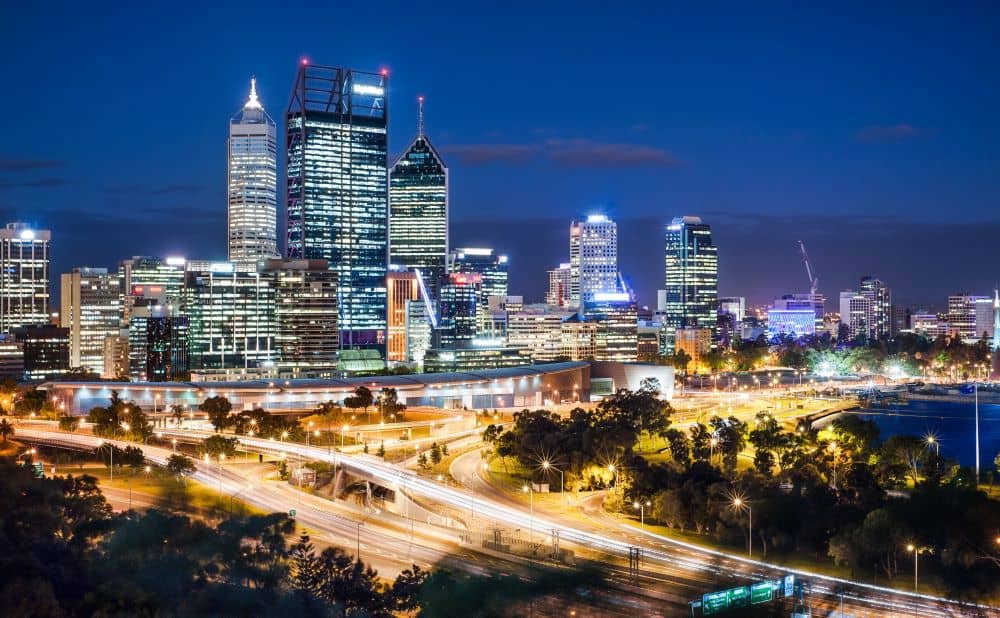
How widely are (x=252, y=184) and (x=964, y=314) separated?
11191 cm

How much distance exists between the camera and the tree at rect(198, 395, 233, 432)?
43316 millimetres

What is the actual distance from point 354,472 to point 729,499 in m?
11.6

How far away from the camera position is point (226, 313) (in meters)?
84.5

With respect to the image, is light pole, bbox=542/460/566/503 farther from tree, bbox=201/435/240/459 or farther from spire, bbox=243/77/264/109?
spire, bbox=243/77/264/109

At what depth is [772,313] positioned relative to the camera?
190250 millimetres

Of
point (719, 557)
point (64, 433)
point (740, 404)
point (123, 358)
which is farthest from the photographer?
point (123, 358)

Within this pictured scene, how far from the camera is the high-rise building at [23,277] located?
110438mm

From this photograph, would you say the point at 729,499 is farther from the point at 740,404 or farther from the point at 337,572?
the point at 740,404

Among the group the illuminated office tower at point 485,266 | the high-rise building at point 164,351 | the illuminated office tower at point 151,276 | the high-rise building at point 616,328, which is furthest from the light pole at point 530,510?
the illuminated office tower at point 485,266

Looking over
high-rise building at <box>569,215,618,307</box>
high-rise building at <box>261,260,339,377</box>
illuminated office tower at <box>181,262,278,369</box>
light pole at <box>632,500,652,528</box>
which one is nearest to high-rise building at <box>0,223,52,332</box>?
illuminated office tower at <box>181,262,278,369</box>

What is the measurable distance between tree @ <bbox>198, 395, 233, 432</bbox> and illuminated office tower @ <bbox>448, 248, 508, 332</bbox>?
86480mm

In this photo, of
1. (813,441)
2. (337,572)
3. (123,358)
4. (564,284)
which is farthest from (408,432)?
(564,284)

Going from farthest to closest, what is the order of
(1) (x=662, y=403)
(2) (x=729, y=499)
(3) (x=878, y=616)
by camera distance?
(1) (x=662, y=403) → (2) (x=729, y=499) → (3) (x=878, y=616)

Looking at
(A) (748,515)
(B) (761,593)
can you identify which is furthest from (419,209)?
(B) (761,593)
